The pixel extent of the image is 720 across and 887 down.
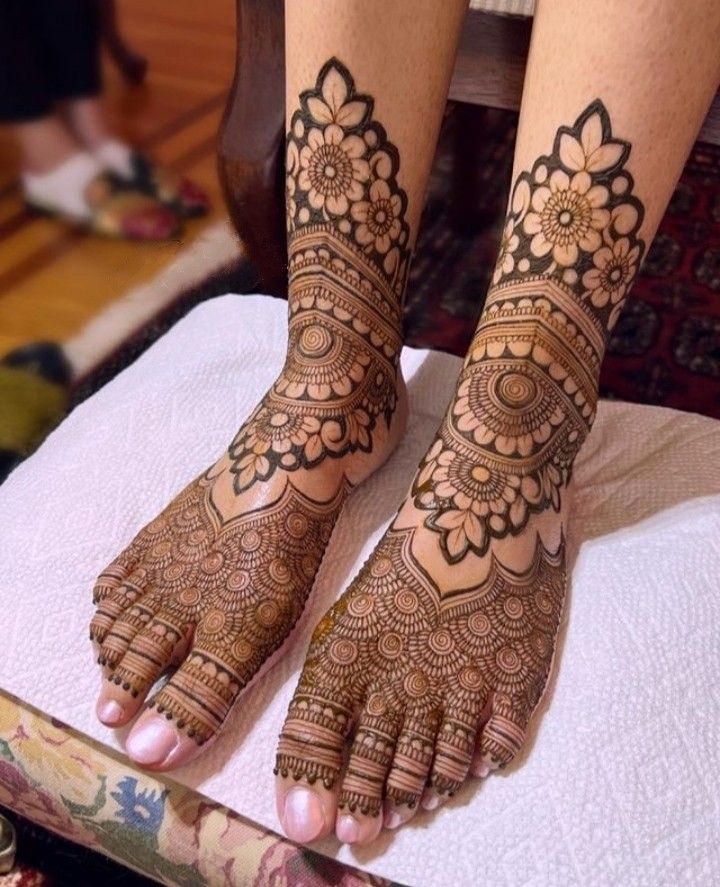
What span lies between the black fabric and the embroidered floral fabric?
55 cm

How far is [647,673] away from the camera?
23.6 inches

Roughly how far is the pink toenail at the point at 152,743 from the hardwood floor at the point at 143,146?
585mm

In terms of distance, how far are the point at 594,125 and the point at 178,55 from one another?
1.70ft

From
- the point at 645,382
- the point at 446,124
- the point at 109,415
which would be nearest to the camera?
the point at 109,415

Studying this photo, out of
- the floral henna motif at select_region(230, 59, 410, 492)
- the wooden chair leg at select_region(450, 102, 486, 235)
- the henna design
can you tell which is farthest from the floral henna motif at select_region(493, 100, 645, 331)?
the wooden chair leg at select_region(450, 102, 486, 235)

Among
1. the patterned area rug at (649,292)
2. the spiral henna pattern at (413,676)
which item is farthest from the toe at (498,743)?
the patterned area rug at (649,292)

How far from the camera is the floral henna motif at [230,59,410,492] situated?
0.71 meters

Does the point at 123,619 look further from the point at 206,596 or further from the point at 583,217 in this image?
the point at 583,217

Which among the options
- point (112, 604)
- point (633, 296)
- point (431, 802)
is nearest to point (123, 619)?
point (112, 604)

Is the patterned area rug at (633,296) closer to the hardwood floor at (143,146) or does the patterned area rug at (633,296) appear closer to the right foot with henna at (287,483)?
the hardwood floor at (143,146)

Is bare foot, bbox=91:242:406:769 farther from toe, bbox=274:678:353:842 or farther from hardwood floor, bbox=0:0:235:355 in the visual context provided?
hardwood floor, bbox=0:0:235:355

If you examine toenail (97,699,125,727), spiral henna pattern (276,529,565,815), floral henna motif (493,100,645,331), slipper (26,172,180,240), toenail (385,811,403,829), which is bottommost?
toenail (385,811,403,829)

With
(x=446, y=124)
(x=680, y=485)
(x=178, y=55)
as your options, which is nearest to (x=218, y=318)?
(x=178, y=55)

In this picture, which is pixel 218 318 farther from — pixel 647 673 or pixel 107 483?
pixel 647 673
